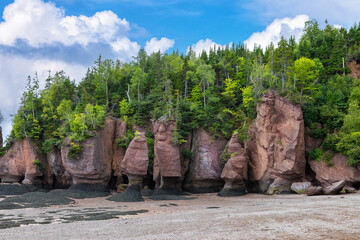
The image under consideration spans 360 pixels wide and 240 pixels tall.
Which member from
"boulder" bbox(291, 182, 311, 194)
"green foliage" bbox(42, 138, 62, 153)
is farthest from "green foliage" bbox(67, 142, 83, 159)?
"boulder" bbox(291, 182, 311, 194)

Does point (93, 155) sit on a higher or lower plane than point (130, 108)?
lower

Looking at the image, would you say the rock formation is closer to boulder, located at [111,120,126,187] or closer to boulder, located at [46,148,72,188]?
boulder, located at [111,120,126,187]

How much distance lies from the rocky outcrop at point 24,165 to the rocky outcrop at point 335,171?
49.7 metres

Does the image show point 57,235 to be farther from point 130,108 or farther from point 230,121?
point 130,108

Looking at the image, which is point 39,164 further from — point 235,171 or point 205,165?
point 235,171

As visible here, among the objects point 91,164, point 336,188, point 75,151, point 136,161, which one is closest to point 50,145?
point 75,151

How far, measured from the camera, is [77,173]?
47.3m

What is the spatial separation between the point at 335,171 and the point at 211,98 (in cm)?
2371

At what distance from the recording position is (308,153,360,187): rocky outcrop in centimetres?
3622

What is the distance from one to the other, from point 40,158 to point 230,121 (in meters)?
38.7

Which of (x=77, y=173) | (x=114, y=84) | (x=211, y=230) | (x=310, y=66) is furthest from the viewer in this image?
(x=114, y=84)

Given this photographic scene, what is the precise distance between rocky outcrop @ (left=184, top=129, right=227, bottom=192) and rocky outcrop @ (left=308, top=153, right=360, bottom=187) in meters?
14.9

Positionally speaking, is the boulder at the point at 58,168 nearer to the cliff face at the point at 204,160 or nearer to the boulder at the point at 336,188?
the cliff face at the point at 204,160

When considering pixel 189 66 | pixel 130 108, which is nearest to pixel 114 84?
pixel 130 108
